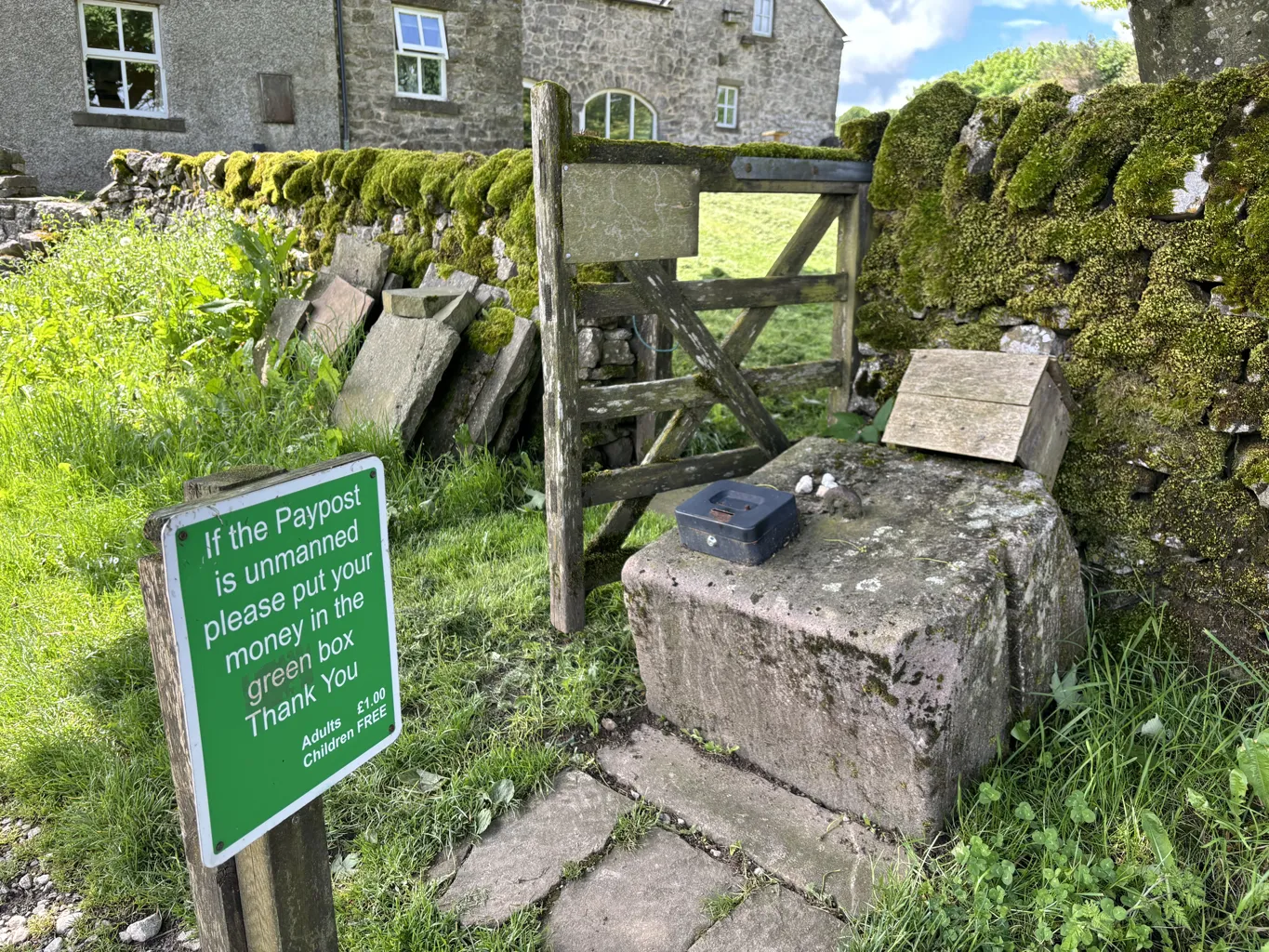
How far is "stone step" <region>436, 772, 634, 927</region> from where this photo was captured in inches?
88.7

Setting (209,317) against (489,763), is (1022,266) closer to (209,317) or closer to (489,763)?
(489,763)

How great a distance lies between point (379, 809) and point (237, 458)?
107 inches

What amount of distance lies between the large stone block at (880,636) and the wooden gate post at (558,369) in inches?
23.6

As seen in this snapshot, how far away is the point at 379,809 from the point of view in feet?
8.36

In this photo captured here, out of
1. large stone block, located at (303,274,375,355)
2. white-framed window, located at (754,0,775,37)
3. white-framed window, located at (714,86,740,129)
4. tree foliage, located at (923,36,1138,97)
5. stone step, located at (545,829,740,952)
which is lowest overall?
stone step, located at (545,829,740,952)

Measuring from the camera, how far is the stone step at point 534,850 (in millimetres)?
2252

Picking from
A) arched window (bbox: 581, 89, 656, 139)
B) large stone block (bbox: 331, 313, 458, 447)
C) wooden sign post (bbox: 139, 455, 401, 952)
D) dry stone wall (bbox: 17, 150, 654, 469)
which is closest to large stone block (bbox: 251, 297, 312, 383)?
dry stone wall (bbox: 17, 150, 654, 469)

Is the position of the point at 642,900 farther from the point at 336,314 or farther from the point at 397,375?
the point at 336,314

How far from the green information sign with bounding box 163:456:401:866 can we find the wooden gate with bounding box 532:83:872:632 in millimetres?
1835

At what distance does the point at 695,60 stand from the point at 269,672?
20011 mm

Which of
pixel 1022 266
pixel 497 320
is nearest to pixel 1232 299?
pixel 1022 266

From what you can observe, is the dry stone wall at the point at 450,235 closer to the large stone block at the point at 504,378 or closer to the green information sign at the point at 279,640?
the large stone block at the point at 504,378

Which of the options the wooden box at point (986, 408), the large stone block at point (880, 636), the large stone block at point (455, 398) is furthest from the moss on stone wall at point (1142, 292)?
the large stone block at point (455, 398)

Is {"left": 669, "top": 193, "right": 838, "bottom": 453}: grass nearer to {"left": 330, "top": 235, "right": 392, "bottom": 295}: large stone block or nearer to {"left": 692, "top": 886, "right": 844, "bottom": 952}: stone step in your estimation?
{"left": 330, "top": 235, "right": 392, "bottom": 295}: large stone block
